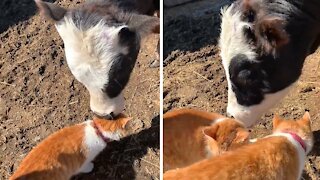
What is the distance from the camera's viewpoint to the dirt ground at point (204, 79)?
44.9 inches

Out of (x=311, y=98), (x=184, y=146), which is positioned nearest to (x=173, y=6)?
(x=184, y=146)

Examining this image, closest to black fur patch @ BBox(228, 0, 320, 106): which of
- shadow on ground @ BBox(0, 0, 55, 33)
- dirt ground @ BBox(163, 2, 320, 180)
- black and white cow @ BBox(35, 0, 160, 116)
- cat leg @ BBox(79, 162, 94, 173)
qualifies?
dirt ground @ BBox(163, 2, 320, 180)

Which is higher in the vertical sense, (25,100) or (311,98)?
(311,98)

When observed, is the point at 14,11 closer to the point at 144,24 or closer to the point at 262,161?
the point at 144,24

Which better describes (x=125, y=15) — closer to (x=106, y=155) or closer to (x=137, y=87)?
(x=137, y=87)

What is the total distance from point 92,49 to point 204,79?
0.80 feet

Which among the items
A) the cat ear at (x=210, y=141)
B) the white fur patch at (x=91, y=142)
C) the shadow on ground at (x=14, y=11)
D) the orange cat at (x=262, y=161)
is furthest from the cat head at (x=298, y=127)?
the shadow on ground at (x=14, y=11)

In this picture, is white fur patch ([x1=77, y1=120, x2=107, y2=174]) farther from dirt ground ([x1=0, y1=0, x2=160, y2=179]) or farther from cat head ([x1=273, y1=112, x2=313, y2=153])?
cat head ([x1=273, y1=112, x2=313, y2=153])

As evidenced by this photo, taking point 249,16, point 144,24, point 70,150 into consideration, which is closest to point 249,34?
point 249,16

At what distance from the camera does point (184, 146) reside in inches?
41.6

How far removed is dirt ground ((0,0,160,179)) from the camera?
1471 mm

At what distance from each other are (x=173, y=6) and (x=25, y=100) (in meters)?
0.62

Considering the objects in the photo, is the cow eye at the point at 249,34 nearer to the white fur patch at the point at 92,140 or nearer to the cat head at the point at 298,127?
the cat head at the point at 298,127

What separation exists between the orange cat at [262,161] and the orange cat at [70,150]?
40cm
